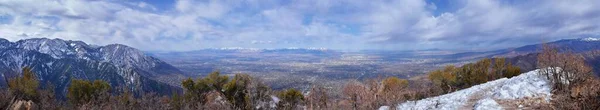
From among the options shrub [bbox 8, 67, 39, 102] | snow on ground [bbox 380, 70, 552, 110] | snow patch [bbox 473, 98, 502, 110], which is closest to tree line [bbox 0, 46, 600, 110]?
shrub [bbox 8, 67, 39, 102]

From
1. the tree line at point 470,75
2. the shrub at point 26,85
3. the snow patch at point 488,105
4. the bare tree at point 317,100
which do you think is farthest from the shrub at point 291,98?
the snow patch at point 488,105

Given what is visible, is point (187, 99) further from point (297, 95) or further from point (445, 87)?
point (445, 87)

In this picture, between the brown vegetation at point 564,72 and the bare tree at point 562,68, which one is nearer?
the brown vegetation at point 564,72

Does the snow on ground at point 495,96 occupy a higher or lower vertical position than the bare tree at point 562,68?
lower

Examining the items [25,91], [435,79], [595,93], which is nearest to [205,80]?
[25,91]

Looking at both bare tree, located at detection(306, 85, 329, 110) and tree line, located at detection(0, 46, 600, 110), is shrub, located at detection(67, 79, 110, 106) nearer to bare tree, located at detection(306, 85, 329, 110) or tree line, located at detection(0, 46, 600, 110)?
tree line, located at detection(0, 46, 600, 110)

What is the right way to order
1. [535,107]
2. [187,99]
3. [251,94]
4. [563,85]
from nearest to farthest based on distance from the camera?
[535,107]
[563,85]
[251,94]
[187,99]

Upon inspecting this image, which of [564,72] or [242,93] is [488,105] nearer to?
[564,72]

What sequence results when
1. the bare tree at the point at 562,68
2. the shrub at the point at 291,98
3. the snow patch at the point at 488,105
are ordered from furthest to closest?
the shrub at the point at 291,98 < the bare tree at the point at 562,68 < the snow patch at the point at 488,105

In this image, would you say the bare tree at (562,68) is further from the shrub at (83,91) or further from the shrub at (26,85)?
the shrub at (26,85)
